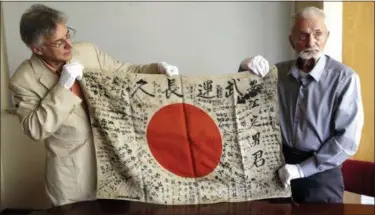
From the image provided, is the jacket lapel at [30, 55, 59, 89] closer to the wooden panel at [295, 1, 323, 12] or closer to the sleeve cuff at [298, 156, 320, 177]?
the sleeve cuff at [298, 156, 320, 177]

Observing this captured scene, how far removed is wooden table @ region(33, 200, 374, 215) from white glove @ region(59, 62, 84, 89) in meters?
0.43

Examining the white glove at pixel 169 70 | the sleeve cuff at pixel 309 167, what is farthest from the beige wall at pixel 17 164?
the sleeve cuff at pixel 309 167

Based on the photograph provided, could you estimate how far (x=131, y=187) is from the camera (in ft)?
5.17

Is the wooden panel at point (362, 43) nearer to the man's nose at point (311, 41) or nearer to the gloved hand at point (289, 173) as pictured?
the man's nose at point (311, 41)

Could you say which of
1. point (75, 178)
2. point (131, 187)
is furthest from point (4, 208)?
point (131, 187)

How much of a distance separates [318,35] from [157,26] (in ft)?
3.09

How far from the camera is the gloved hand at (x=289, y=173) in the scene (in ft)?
4.91

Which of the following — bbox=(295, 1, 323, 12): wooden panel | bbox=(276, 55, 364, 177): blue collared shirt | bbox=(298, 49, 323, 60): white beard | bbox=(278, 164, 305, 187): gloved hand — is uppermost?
bbox=(295, 1, 323, 12): wooden panel

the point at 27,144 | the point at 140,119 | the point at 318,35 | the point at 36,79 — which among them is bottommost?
the point at 27,144

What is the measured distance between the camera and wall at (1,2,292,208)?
2199 mm

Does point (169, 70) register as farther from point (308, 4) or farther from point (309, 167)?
point (308, 4)

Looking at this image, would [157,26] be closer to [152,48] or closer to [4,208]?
[152,48]

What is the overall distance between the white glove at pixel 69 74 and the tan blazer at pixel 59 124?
2 cm

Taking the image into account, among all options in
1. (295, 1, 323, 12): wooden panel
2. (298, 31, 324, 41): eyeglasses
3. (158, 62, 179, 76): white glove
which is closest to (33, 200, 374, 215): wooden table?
(158, 62, 179, 76): white glove
